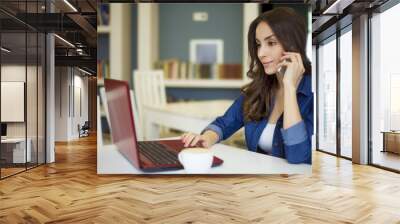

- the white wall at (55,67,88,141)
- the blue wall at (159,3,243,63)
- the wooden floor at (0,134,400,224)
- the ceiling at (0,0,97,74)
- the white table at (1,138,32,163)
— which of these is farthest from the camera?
the white wall at (55,67,88,141)

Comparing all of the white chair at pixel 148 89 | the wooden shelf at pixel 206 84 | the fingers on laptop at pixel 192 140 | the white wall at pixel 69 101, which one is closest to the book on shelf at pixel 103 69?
the white chair at pixel 148 89

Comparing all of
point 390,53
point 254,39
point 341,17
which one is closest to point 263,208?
point 254,39

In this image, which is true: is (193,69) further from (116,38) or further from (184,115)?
(116,38)

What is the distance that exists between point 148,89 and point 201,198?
1449mm

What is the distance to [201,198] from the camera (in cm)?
407

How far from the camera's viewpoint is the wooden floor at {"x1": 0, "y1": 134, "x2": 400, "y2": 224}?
11.0 feet

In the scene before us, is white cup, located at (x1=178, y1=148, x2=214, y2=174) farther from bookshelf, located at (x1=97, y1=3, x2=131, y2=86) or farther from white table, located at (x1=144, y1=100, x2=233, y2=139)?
bookshelf, located at (x1=97, y1=3, x2=131, y2=86)

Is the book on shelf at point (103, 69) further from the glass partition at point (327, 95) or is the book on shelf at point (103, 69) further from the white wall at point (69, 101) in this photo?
the white wall at point (69, 101)

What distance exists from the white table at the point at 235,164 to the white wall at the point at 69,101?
7.03 metres

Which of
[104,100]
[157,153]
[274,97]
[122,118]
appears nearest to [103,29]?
[104,100]

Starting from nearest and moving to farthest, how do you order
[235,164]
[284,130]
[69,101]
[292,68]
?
[284,130], [292,68], [235,164], [69,101]

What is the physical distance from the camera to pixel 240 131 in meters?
4.66

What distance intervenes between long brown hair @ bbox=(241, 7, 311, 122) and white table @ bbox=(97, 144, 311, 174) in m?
0.46

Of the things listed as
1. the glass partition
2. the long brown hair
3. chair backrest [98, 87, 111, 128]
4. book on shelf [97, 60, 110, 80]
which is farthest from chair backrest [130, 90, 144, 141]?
the glass partition
